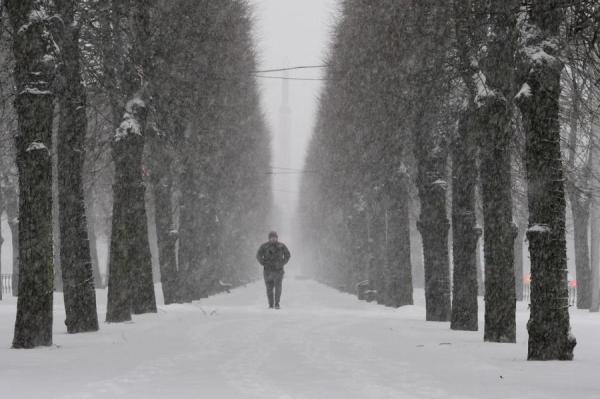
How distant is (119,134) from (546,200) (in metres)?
9.08

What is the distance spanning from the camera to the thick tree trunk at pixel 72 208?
1240 centimetres

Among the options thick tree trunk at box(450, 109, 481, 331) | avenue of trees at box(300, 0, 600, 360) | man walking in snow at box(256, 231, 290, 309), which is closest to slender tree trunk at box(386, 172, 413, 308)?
avenue of trees at box(300, 0, 600, 360)

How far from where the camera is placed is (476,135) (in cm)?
1196

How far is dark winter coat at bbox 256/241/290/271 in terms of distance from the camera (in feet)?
72.2

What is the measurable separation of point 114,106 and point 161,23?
252 centimetres

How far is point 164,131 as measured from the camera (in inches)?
705

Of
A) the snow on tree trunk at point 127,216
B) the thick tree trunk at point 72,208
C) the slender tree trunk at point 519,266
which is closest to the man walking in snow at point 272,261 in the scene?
the snow on tree trunk at point 127,216

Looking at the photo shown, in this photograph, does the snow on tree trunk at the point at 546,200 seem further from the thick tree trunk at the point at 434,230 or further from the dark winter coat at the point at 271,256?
the dark winter coat at the point at 271,256

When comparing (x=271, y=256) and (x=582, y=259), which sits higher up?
(x=271, y=256)

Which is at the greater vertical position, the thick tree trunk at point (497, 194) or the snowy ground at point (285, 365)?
the thick tree trunk at point (497, 194)

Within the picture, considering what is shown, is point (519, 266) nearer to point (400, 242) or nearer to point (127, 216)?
point (400, 242)

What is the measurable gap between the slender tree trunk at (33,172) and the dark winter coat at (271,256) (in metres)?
12.1

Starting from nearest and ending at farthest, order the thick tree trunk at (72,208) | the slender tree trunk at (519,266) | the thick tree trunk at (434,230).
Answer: the thick tree trunk at (72,208)
the thick tree trunk at (434,230)
the slender tree trunk at (519,266)

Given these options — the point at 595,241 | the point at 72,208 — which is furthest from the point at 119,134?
the point at 595,241
